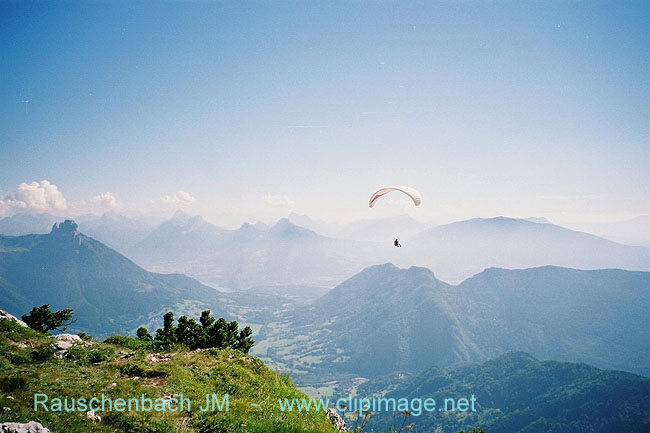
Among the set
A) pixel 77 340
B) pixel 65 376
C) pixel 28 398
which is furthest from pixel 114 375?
pixel 77 340

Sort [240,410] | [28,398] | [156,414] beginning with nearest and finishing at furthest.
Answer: [28,398] → [156,414] → [240,410]

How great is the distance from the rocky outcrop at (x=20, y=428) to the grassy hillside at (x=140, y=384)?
136 cm

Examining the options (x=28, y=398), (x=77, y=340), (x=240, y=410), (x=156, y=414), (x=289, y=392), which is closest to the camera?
(x=28, y=398)

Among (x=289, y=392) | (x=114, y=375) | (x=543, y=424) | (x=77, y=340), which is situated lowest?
(x=543, y=424)

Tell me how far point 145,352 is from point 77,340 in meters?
5.10

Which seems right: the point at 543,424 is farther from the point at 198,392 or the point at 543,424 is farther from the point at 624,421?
the point at 198,392

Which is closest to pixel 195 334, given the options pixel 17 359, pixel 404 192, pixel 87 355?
pixel 87 355

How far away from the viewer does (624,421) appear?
19162cm

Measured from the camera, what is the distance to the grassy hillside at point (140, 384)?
13000 millimetres

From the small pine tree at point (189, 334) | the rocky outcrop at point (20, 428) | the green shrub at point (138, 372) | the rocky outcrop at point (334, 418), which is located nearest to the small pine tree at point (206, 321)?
the small pine tree at point (189, 334)

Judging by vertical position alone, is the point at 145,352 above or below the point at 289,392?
above

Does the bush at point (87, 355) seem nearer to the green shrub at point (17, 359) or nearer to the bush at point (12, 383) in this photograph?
the green shrub at point (17, 359)

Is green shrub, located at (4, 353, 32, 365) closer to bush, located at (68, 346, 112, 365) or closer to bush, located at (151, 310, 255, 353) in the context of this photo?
bush, located at (68, 346, 112, 365)

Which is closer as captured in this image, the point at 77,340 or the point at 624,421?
the point at 77,340
